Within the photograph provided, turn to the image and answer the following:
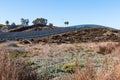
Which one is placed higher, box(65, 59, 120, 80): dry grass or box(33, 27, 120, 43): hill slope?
box(65, 59, 120, 80): dry grass

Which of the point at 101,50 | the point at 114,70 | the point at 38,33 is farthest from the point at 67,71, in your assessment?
the point at 38,33

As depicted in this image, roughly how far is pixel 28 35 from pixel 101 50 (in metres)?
38.9

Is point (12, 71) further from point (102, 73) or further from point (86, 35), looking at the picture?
point (86, 35)

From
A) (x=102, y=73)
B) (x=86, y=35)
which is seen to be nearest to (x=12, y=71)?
(x=102, y=73)

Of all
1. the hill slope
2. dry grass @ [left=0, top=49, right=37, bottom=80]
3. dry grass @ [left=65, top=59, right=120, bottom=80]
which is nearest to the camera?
dry grass @ [left=65, top=59, right=120, bottom=80]

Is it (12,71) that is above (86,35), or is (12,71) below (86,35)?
above

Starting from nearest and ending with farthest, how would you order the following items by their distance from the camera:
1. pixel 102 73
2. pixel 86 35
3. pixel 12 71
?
pixel 102 73, pixel 12 71, pixel 86 35

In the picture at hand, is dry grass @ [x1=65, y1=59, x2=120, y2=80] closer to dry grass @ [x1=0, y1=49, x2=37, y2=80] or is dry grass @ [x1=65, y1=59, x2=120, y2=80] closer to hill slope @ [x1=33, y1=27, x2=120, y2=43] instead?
dry grass @ [x1=0, y1=49, x2=37, y2=80]

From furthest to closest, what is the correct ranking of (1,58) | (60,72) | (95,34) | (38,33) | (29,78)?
(95,34), (38,33), (60,72), (29,78), (1,58)

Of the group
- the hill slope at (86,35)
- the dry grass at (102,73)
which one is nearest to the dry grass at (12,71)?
the dry grass at (102,73)

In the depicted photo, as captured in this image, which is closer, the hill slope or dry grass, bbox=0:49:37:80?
dry grass, bbox=0:49:37:80

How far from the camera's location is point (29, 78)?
9.66m

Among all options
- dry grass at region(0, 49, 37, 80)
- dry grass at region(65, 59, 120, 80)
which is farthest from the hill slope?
dry grass at region(65, 59, 120, 80)

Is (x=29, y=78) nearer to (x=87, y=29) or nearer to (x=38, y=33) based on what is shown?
(x=38, y=33)
